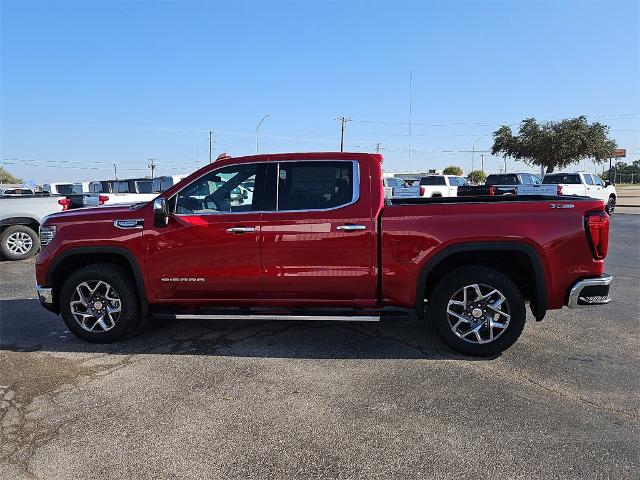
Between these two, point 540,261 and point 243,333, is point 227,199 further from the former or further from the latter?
point 540,261

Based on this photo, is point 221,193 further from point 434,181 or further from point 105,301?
point 434,181

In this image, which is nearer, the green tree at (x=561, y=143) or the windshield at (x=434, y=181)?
the windshield at (x=434, y=181)

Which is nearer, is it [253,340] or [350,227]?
[350,227]

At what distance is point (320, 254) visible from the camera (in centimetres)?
455

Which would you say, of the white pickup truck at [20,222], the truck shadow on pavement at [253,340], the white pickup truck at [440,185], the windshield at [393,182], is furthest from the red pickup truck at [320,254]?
the windshield at [393,182]

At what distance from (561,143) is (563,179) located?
26.9 meters

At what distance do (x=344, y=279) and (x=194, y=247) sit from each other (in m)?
1.47

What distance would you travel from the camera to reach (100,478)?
2793 millimetres

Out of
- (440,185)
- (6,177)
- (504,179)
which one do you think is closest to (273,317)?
(440,185)

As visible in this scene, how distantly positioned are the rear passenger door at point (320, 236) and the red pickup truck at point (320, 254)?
0.03 feet

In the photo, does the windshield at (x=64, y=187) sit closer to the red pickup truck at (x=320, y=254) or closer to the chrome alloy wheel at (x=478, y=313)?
the red pickup truck at (x=320, y=254)

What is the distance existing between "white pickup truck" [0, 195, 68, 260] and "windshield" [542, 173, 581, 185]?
20685 mm

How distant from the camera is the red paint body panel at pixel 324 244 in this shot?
14.2ft

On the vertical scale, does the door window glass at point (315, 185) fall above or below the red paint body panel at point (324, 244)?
above
